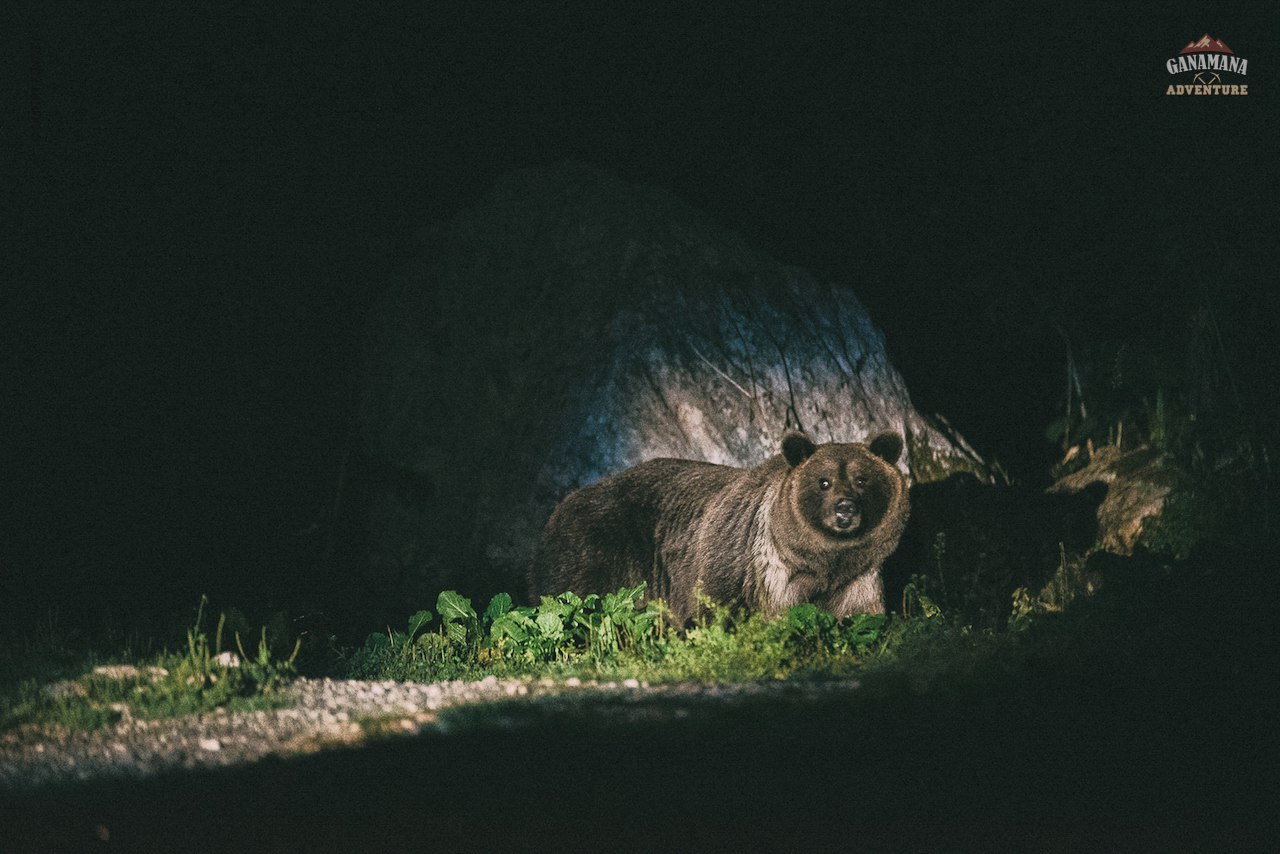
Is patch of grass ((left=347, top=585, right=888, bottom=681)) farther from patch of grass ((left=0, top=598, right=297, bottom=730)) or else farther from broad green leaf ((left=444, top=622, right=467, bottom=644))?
patch of grass ((left=0, top=598, right=297, bottom=730))

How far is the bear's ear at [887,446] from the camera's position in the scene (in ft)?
27.2

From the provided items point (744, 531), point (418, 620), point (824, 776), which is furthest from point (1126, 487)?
point (824, 776)

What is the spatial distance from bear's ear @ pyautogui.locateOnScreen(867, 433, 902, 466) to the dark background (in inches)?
105

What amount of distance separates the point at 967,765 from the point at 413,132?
9.16 metres

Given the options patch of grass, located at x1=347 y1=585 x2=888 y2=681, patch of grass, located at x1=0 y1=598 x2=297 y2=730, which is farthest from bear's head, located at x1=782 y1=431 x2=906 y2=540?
patch of grass, located at x1=0 y1=598 x2=297 y2=730

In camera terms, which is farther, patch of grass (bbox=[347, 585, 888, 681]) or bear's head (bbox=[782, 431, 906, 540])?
bear's head (bbox=[782, 431, 906, 540])

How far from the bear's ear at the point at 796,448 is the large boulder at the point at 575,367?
1.86 metres

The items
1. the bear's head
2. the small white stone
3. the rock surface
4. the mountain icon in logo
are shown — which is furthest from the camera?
the mountain icon in logo

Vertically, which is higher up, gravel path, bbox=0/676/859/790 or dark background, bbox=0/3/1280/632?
dark background, bbox=0/3/1280/632

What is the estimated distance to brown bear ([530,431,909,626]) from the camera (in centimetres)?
828

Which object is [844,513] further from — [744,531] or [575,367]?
[575,367]

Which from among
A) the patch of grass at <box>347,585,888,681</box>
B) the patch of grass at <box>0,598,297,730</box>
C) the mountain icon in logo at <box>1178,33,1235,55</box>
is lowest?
the patch of grass at <box>347,585,888,681</box>

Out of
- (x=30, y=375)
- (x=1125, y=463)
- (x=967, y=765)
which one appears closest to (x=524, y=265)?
(x=30, y=375)

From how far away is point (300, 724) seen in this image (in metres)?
5.32
